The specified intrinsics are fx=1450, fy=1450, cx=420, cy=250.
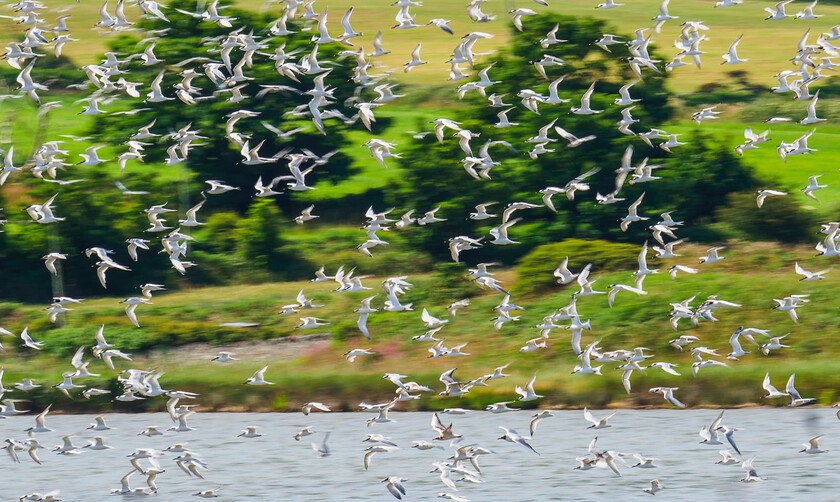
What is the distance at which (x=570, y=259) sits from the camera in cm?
6397

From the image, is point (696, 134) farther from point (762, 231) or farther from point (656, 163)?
point (762, 231)

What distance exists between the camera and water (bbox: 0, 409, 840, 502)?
43.3 meters

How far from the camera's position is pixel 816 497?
1581 inches

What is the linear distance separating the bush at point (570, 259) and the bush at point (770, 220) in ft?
25.9

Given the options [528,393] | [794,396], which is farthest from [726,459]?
[528,393]

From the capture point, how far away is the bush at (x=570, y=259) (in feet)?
207

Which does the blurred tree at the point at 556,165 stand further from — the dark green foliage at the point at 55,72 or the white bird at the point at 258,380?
the dark green foliage at the point at 55,72

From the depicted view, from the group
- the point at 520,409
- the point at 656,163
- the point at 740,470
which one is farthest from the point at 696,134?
the point at 740,470

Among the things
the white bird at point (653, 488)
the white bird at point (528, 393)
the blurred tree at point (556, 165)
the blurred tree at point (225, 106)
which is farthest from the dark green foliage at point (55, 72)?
the white bird at point (653, 488)

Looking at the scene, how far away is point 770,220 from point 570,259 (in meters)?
12.4

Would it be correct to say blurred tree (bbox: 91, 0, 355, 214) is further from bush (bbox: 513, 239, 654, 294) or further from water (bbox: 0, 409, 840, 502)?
water (bbox: 0, 409, 840, 502)

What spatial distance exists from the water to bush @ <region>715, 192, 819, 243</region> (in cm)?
1943

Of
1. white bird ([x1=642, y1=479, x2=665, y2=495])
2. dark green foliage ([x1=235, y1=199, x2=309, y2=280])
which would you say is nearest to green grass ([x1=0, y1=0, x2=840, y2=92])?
dark green foliage ([x1=235, y1=199, x2=309, y2=280])

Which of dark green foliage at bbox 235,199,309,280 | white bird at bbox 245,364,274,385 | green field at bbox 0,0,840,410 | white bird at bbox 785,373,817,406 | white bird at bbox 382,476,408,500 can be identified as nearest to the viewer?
white bird at bbox 382,476,408,500
